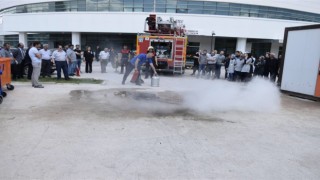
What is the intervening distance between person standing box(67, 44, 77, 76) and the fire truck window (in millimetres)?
4667

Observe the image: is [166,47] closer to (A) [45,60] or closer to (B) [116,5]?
(A) [45,60]

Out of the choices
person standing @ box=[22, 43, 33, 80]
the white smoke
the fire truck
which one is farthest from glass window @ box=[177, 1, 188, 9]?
person standing @ box=[22, 43, 33, 80]

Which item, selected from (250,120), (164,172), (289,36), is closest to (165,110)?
(250,120)

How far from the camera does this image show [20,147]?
437 cm

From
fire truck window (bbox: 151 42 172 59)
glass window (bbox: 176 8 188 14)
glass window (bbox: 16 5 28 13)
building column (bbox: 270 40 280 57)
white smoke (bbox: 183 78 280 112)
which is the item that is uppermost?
glass window (bbox: 16 5 28 13)

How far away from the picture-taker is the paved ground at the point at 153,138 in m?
3.79

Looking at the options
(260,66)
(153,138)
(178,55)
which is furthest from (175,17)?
(153,138)

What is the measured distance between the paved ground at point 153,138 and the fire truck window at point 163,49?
7748mm

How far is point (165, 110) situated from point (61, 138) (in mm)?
3066

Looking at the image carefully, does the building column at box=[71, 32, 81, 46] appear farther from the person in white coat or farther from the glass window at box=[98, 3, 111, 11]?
the person in white coat

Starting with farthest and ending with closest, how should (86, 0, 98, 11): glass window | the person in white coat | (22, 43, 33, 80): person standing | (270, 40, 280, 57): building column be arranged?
(270, 40, 280, 57): building column
(86, 0, 98, 11): glass window
the person in white coat
(22, 43, 33, 80): person standing

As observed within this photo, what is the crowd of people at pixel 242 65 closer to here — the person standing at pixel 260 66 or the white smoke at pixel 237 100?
the person standing at pixel 260 66

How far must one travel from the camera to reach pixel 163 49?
53.5ft

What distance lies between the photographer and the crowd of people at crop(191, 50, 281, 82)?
13.6m
